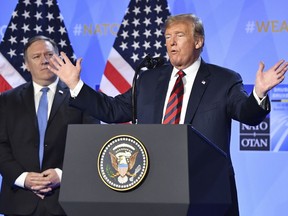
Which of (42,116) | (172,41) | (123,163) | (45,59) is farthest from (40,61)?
(123,163)

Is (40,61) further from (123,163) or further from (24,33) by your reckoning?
(123,163)

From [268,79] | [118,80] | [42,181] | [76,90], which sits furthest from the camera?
[118,80]

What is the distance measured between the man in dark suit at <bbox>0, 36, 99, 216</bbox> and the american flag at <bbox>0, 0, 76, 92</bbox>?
2.97 ft

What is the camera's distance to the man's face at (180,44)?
11.1ft

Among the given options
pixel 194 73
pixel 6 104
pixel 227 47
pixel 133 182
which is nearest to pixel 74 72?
pixel 194 73

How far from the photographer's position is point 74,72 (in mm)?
3172

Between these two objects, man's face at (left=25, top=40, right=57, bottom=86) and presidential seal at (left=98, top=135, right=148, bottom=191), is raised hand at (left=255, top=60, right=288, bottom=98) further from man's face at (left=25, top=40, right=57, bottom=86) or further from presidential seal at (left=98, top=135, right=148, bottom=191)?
man's face at (left=25, top=40, right=57, bottom=86)

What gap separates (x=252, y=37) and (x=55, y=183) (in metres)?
1.92

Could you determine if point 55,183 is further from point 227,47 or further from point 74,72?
point 227,47

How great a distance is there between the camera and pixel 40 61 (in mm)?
4289

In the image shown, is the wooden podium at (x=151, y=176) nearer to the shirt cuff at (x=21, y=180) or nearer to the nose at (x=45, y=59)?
the shirt cuff at (x=21, y=180)

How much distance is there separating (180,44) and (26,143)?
1.32m

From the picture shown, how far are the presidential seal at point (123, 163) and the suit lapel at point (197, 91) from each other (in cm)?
88

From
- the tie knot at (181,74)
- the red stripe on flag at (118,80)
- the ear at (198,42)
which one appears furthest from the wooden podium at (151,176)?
the red stripe on flag at (118,80)
